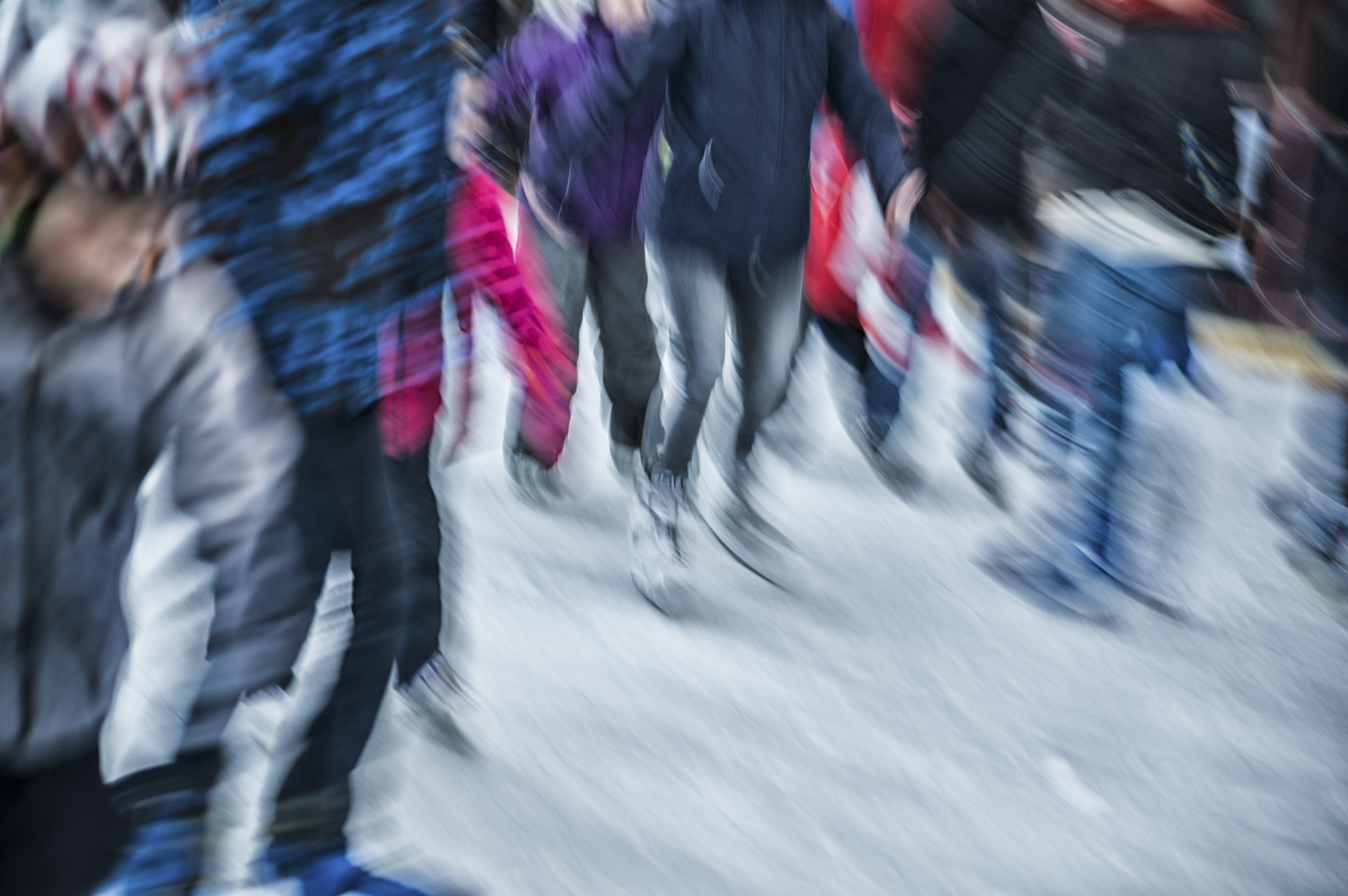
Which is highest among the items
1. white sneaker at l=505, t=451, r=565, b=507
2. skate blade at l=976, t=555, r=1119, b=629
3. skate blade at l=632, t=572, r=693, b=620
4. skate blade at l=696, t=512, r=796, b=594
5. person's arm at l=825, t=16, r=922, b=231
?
person's arm at l=825, t=16, r=922, b=231

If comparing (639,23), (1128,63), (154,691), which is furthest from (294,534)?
(1128,63)

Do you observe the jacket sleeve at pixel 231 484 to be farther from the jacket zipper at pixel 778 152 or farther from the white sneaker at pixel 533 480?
the white sneaker at pixel 533 480

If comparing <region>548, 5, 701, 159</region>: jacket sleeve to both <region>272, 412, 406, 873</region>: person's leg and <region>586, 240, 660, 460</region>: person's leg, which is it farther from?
<region>272, 412, 406, 873</region>: person's leg

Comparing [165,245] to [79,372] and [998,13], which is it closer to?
[79,372]

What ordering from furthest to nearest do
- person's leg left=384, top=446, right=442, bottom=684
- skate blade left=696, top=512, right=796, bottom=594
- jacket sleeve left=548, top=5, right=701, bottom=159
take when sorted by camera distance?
skate blade left=696, top=512, right=796, bottom=594 < jacket sleeve left=548, top=5, right=701, bottom=159 < person's leg left=384, top=446, right=442, bottom=684

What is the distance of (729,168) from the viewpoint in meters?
2.71

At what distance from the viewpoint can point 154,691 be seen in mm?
2451

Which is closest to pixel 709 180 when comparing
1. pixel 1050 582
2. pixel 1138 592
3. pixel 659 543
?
pixel 659 543

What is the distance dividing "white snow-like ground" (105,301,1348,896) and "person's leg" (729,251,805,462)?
0.45m

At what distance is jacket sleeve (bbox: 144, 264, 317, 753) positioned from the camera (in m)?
1.43

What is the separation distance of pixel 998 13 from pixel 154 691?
220cm

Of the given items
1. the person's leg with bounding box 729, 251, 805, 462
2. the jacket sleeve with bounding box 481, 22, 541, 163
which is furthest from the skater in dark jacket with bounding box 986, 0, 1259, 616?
the jacket sleeve with bounding box 481, 22, 541, 163

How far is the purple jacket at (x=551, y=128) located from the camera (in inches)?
104

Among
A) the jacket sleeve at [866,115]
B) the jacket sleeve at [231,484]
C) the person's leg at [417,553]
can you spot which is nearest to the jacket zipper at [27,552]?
the jacket sleeve at [231,484]
